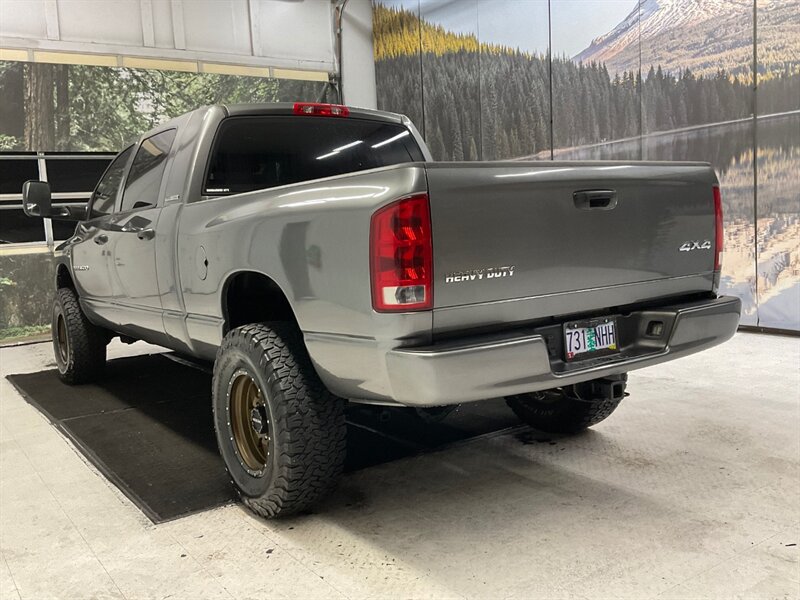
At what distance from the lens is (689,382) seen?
4.87 metres

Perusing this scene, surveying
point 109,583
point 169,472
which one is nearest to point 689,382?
point 169,472

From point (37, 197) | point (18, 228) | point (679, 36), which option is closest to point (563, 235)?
point (37, 197)

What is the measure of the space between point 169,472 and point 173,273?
0.96 meters

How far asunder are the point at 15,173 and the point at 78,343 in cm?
501

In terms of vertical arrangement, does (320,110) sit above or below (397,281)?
above

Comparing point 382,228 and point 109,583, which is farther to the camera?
point 109,583

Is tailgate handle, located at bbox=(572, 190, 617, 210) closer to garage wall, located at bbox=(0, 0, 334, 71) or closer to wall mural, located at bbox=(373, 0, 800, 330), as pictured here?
wall mural, located at bbox=(373, 0, 800, 330)

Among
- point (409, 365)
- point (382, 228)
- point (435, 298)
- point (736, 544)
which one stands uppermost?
point (382, 228)

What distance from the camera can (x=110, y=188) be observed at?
4.75m

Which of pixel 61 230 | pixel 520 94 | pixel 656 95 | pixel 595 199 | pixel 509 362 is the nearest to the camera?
pixel 509 362

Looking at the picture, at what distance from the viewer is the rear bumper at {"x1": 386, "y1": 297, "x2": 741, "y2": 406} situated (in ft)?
7.23

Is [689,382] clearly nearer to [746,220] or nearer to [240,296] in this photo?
[746,220]

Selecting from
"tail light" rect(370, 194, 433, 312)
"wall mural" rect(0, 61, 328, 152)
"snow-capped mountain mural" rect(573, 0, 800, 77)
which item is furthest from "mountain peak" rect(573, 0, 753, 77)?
"wall mural" rect(0, 61, 328, 152)

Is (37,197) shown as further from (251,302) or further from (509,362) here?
(509,362)
